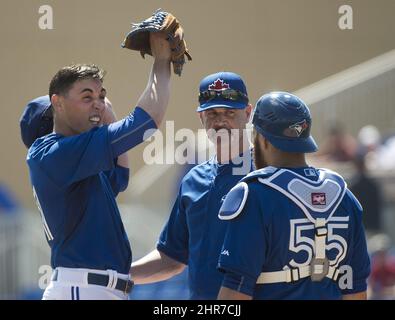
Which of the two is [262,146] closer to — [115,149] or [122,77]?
[115,149]

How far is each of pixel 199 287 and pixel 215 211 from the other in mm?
342

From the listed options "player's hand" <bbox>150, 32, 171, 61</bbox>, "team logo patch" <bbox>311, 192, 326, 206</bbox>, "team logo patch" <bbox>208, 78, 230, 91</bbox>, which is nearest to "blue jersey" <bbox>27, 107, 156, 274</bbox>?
"player's hand" <bbox>150, 32, 171, 61</bbox>

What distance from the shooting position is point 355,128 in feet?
28.8

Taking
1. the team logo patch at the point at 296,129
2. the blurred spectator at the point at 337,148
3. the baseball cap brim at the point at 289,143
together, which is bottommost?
the blurred spectator at the point at 337,148

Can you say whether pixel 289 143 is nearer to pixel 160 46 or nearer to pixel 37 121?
pixel 160 46

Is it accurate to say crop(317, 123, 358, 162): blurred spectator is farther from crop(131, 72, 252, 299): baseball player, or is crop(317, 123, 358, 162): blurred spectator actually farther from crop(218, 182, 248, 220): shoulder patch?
crop(218, 182, 248, 220): shoulder patch

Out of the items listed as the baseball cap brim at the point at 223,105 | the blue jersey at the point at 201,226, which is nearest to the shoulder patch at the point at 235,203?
the blue jersey at the point at 201,226

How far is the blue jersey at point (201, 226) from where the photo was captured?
3674mm

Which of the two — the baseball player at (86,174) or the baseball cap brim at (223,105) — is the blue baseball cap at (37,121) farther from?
the baseball cap brim at (223,105)

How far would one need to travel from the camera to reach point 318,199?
116 inches

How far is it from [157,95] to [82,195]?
0.53 metres

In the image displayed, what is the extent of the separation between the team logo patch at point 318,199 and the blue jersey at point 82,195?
2.22 ft

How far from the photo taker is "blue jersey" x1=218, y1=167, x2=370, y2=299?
9.39 feet

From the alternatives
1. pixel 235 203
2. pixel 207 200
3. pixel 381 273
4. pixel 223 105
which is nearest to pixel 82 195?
pixel 207 200
